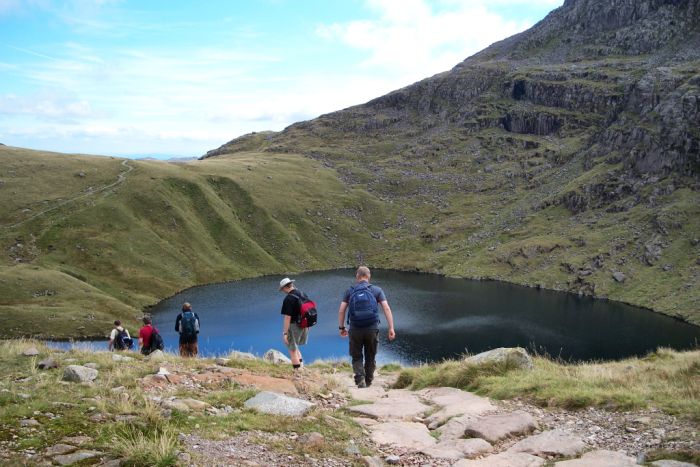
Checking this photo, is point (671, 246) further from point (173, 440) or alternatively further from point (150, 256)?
point (173, 440)

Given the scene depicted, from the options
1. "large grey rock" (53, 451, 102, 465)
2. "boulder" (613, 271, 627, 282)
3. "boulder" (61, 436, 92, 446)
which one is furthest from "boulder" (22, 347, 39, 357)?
"boulder" (613, 271, 627, 282)

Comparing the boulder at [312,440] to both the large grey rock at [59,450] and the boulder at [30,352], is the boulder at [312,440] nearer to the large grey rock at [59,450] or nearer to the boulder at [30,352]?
the large grey rock at [59,450]

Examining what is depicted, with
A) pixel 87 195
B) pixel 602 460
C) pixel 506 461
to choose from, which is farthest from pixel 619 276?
pixel 87 195

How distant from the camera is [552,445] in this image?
11.7 metres

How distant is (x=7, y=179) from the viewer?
133m

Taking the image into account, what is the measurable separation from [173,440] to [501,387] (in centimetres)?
1107

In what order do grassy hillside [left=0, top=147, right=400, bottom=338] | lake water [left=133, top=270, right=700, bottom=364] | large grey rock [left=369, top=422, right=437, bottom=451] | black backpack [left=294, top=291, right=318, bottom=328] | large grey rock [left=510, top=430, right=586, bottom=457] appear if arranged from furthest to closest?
grassy hillside [left=0, top=147, right=400, bottom=338], lake water [left=133, top=270, right=700, bottom=364], black backpack [left=294, top=291, right=318, bottom=328], large grey rock [left=369, top=422, right=437, bottom=451], large grey rock [left=510, top=430, right=586, bottom=457]

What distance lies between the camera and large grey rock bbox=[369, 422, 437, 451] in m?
12.1

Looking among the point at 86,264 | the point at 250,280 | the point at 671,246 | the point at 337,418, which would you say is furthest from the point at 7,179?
the point at 671,246

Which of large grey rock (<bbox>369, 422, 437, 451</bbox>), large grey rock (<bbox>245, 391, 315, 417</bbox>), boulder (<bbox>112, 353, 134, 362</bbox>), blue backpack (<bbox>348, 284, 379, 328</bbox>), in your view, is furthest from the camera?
boulder (<bbox>112, 353, 134, 362</bbox>)

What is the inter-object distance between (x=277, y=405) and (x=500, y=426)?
18.2 feet

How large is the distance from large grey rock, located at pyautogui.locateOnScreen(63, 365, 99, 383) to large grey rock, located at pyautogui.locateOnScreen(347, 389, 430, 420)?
7288 millimetres

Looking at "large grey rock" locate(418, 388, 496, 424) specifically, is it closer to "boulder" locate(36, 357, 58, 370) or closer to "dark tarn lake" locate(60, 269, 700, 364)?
"boulder" locate(36, 357, 58, 370)

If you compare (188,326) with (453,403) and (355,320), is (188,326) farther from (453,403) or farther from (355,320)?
(453,403)
